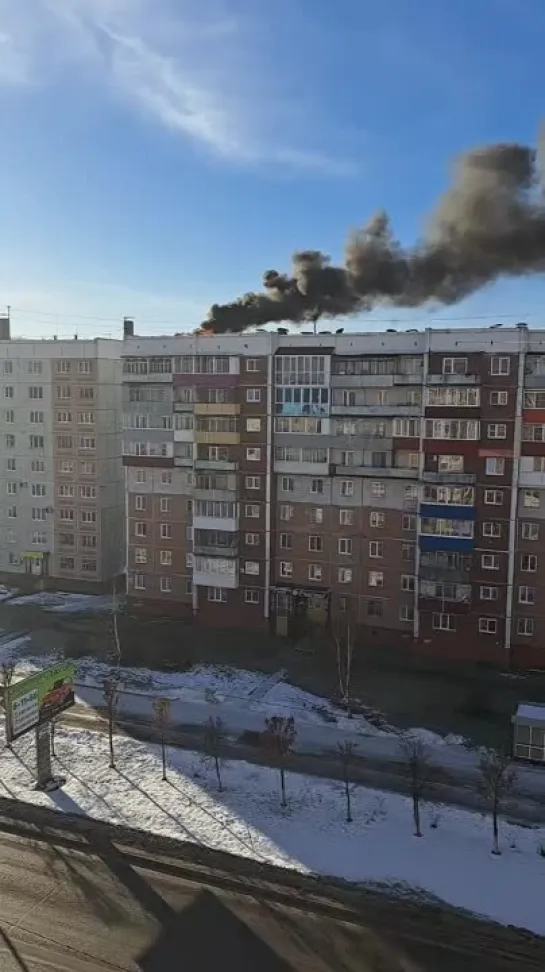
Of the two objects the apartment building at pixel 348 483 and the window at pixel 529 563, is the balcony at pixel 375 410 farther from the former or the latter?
the window at pixel 529 563

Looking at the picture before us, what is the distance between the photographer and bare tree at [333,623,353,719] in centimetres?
3675

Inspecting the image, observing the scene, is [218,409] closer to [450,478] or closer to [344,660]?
[450,478]

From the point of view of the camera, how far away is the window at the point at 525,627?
40906 millimetres

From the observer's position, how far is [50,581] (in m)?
57.8

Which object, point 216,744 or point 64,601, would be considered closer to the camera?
point 216,744

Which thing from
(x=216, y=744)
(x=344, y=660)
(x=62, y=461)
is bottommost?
(x=344, y=660)

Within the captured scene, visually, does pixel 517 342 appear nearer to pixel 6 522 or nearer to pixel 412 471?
pixel 412 471

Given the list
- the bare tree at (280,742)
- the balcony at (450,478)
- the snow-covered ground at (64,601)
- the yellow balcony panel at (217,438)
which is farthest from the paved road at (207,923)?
the snow-covered ground at (64,601)

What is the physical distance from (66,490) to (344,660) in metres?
26.9

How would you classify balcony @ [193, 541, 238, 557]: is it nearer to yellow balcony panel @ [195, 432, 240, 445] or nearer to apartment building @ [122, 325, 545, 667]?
apartment building @ [122, 325, 545, 667]

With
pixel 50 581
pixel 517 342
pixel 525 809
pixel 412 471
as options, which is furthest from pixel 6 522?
pixel 525 809

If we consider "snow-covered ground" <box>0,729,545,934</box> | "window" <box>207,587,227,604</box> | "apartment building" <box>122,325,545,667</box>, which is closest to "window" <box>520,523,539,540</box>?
"apartment building" <box>122,325,545,667</box>

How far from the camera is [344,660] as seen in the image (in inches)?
1646

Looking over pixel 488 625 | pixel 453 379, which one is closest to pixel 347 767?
pixel 488 625
